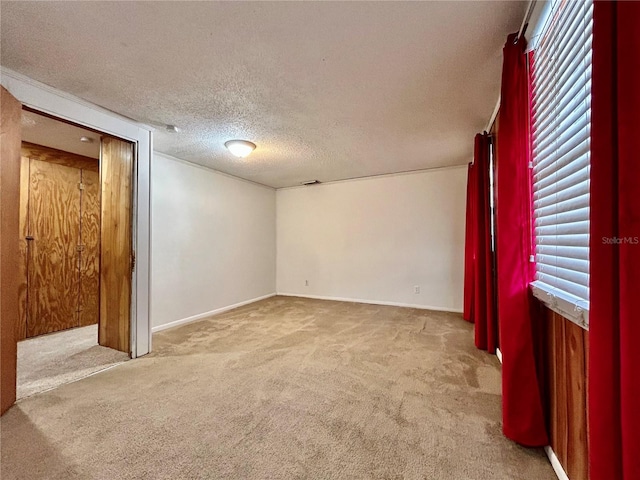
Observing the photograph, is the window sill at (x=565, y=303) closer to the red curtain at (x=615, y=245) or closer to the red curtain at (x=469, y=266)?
the red curtain at (x=615, y=245)

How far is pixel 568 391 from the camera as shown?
1.21 meters

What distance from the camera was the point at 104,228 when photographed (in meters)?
2.83

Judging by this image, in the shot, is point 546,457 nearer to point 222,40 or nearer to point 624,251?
point 624,251

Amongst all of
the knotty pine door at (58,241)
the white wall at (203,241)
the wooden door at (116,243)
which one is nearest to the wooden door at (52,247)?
the knotty pine door at (58,241)

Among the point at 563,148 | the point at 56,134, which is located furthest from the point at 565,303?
the point at 56,134

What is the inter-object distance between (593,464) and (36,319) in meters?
5.01

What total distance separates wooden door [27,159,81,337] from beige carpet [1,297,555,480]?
76.0 inches

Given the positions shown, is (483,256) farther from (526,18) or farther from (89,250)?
(89,250)

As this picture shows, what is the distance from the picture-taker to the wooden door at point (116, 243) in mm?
2643

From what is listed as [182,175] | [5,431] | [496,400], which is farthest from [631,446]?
[182,175]

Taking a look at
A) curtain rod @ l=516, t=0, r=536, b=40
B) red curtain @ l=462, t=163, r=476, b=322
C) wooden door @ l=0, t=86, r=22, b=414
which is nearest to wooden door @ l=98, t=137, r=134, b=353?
wooden door @ l=0, t=86, r=22, b=414

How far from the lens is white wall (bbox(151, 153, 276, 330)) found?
11.5 feet

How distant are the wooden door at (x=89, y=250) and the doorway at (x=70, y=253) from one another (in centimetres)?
1

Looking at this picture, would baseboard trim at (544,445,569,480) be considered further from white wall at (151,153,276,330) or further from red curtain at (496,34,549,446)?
white wall at (151,153,276,330)
